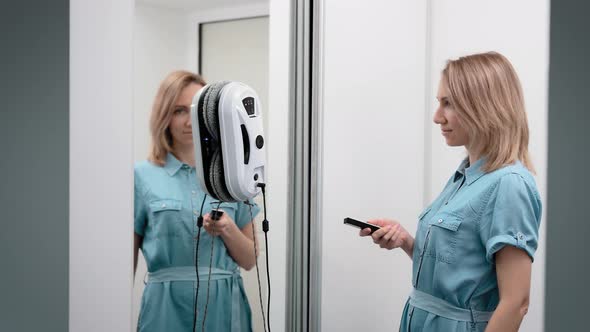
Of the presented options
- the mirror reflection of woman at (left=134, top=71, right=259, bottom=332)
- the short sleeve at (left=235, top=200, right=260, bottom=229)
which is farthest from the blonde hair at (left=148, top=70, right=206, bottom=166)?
the short sleeve at (left=235, top=200, right=260, bottom=229)

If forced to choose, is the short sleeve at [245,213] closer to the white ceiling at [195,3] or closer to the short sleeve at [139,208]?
the short sleeve at [139,208]

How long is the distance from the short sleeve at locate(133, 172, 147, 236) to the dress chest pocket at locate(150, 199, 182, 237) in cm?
2

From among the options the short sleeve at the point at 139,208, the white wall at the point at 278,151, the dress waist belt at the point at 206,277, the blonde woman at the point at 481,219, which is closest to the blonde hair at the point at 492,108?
the blonde woman at the point at 481,219

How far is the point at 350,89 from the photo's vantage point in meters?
2.03

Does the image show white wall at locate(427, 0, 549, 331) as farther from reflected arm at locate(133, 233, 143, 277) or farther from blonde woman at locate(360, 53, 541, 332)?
reflected arm at locate(133, 233, 143, 277)

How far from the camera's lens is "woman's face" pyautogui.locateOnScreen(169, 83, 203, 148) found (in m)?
1.28

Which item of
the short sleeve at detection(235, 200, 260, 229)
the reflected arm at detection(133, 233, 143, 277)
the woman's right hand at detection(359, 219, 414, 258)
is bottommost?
the woman's right hand at detection(359, 219, 414, 258)

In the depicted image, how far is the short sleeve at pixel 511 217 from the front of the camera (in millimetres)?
1420

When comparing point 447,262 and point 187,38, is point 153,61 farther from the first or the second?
point 447,262

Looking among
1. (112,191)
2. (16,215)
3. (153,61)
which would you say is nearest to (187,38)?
(153,61)

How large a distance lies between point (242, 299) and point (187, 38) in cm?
66

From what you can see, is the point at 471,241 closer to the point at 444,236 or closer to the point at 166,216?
the point at 444,236

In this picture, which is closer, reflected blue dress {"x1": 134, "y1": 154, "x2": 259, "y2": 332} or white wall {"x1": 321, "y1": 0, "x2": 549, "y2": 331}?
reflected blue dress {"x1": 134, "y1": 154, "x2": 259, "y2": 332}

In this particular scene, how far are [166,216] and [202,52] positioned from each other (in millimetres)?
377
